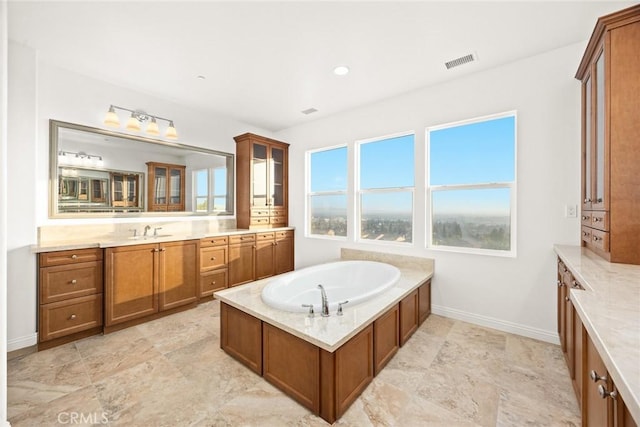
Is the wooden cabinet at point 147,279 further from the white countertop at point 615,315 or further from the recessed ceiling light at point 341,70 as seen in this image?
the white countertop at point 615,315

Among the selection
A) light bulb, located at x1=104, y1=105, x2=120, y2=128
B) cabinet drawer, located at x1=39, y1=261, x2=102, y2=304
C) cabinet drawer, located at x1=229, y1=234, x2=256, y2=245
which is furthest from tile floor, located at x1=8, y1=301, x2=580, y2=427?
light bulb, located at x1=104, y1=105, x2=120, y2=128

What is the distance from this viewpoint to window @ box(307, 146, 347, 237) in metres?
4.07

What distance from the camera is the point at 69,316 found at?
244 centimetres

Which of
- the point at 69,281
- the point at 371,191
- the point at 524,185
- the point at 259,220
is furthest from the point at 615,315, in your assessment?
the point at 259,220

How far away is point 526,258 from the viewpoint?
2.56m

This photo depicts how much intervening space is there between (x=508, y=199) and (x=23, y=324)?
4662 mm

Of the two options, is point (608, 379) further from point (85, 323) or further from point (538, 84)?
point (85, 323)

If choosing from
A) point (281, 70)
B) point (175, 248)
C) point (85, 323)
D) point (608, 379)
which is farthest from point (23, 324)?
point (608, 379)

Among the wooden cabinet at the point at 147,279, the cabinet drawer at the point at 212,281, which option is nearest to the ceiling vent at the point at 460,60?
the wooden cabinet at the point at 147,279

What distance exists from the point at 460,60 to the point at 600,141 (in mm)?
1363

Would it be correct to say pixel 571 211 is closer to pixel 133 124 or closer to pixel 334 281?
pixel 334 281

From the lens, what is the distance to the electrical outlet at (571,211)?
2.34 meters

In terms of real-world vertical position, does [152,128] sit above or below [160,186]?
above

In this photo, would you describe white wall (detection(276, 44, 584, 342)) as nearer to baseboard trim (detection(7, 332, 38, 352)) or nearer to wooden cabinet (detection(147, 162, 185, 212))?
wooden cabinet (detection(147, 162, 185, 212))
